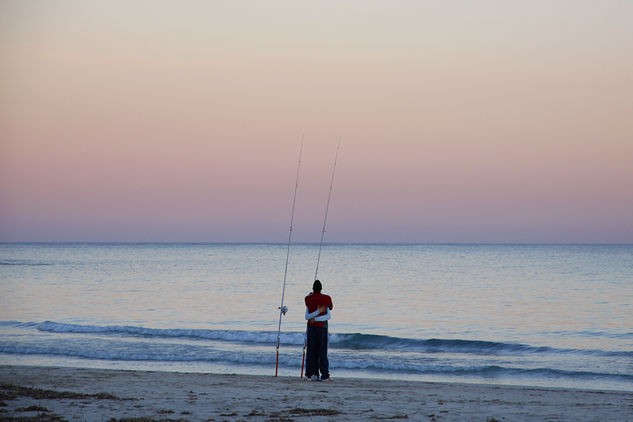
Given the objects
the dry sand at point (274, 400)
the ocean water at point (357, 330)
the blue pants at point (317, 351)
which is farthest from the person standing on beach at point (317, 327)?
the ocean water at point (357, 330)

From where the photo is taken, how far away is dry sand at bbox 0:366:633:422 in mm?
7168

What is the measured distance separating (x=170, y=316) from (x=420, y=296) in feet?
40.3

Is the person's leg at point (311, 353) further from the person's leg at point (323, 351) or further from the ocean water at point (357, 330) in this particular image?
the ocean water at point (357, 330)

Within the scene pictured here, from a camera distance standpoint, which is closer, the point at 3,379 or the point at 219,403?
the point at 219,403

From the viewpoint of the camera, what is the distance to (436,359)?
15.6m

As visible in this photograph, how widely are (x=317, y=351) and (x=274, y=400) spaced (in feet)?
7.03

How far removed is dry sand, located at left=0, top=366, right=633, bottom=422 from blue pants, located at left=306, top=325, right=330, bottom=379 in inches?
9.2

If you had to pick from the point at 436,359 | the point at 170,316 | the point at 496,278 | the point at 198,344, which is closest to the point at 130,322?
the point at 170,316

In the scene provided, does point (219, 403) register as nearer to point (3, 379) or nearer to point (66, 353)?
point (3, 379)

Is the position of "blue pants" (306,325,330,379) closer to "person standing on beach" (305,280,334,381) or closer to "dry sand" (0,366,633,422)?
"person standing on beach" (305,280,334,381)

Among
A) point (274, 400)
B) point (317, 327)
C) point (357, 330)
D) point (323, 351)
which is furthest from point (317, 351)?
point (357, 330)

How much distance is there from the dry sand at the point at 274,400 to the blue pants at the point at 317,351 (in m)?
0.23

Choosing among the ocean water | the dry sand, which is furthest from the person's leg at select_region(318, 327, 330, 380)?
the ocean water

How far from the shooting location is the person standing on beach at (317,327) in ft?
32.9
